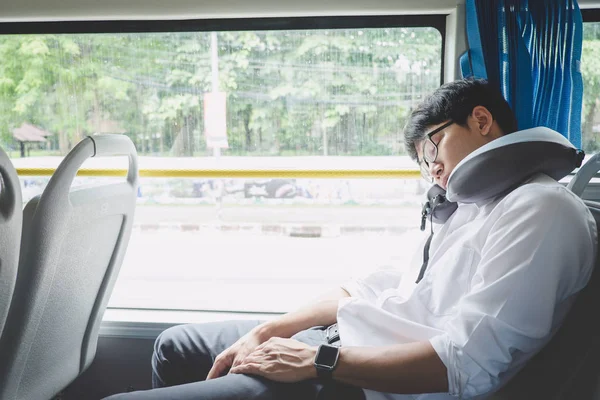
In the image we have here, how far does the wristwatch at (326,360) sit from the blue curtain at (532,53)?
4.12 feet

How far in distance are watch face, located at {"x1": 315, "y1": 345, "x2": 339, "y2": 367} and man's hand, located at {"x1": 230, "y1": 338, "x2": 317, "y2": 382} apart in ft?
0.09

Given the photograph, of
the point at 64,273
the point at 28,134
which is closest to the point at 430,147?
the point at 64,273

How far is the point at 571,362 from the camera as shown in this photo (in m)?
1.16

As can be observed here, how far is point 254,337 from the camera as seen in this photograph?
1627 millimetres

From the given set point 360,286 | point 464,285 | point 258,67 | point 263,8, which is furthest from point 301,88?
point 464,285

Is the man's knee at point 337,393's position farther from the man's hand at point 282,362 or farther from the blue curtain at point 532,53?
the blue curtain at point 532,53

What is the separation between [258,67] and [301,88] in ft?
0.73

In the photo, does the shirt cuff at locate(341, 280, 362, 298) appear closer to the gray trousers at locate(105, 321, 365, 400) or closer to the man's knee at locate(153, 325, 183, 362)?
the gray trousers at locate(105, 321, 365, 400)

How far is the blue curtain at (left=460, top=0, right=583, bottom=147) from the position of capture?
200 cm

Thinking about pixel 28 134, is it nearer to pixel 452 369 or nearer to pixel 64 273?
pixel 64 273

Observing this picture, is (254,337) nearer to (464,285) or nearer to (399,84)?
(464,285)

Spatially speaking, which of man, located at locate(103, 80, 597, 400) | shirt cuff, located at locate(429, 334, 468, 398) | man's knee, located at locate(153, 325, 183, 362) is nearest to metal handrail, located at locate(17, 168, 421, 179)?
man, located at locate(103, 80, 597, 400)

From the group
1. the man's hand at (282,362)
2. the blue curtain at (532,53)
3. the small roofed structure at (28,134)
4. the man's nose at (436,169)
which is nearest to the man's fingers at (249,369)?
the man's hand at (282,362)

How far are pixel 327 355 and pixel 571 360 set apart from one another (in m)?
0.57
